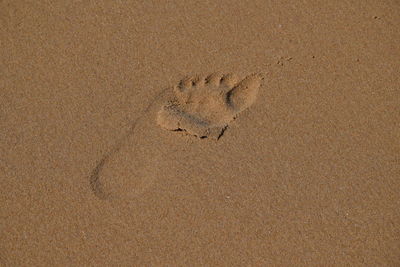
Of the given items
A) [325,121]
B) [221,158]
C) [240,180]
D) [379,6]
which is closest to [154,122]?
[221,158]

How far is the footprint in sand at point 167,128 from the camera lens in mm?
1485

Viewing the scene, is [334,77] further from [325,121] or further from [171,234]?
[171,234]

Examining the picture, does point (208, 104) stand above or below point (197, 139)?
above

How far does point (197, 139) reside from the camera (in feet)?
4.97

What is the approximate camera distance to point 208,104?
1528 millimetres

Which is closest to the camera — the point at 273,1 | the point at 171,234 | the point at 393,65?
the point at 171,234

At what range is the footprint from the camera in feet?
4.97

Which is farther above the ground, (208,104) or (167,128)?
(208,104)

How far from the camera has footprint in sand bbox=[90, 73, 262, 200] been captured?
1485 mm

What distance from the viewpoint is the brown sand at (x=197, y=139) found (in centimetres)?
143

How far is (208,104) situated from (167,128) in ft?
0.59

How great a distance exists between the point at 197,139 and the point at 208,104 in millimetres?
140

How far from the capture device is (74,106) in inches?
62.7

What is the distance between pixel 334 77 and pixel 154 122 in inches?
28.3
